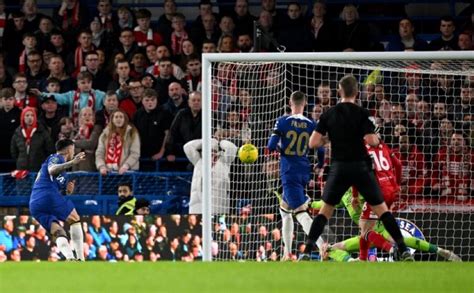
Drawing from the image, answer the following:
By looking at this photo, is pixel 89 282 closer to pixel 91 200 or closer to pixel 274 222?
pixel 274 222

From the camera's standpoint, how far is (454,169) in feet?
51.6

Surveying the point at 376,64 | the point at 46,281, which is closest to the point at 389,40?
the point at 376,64

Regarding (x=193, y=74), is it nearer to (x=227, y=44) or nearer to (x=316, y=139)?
(x=227, y=44)

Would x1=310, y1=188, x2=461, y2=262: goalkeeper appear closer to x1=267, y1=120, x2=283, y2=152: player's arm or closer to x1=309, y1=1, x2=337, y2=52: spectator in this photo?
x1=267, y1=120, x2=283, y2=152: player's arm

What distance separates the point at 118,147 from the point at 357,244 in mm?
3859

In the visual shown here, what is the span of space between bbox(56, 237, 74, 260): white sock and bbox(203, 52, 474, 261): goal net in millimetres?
1554

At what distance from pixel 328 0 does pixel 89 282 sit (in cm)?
1086

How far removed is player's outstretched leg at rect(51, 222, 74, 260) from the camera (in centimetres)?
1546

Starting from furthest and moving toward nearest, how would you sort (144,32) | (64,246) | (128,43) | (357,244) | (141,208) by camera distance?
(144,32)
(128,43)
(141,208)
(64,246)
(357,244)

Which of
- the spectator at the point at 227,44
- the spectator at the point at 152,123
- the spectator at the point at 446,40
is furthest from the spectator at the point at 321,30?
the spectator at the point at 152,123

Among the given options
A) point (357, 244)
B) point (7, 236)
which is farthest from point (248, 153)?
Result: point (7, 236)

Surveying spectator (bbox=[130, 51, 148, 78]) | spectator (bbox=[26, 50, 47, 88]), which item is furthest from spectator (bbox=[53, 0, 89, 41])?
spectator (bbox=[130, 51, 148, 78])

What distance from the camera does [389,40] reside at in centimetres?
1939

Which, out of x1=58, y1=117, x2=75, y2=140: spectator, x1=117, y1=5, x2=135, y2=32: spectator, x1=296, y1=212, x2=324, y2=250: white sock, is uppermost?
x1=117, y1=5, x2=135, y2=32: spectator
